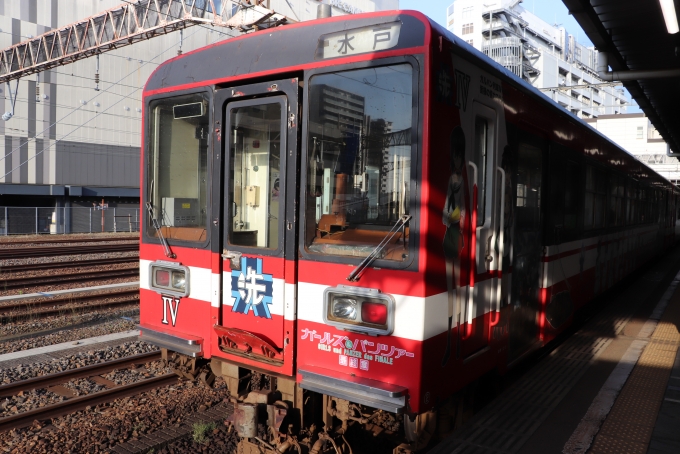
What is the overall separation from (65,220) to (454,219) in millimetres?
31131

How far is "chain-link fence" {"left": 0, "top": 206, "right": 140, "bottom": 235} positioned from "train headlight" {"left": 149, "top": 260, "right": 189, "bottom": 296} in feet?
87.1

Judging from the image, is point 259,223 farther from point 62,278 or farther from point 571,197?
point 62,278

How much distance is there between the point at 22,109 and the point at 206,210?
98.7 ft

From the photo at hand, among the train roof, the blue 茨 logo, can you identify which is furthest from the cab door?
the train roof

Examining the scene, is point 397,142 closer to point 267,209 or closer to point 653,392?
point 267,209

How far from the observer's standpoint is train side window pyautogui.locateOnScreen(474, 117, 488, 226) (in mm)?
4180

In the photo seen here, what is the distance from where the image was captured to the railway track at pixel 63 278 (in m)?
12.5

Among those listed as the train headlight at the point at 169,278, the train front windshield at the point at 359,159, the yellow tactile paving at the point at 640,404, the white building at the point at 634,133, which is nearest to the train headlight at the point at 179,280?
the train headlight at the point at 169,278

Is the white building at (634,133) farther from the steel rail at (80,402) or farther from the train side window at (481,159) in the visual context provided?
the steel rail at (80,402)

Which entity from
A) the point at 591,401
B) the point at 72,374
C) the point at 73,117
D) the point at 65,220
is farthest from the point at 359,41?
the point at 73,117

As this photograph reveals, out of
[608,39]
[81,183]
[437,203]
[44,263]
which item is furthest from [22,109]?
[437,203]

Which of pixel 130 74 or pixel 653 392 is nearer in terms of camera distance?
pixel 653 392

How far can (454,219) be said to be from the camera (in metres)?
3.77

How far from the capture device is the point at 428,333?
11.4 ft
